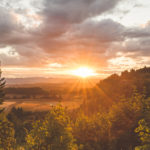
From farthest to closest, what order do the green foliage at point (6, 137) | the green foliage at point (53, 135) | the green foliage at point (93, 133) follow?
the green foliage at point (6, 137) → the green foliage at point (93, 133) → the green foliage at point (53, 135)

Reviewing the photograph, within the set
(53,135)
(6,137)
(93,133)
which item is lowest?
(93,133)

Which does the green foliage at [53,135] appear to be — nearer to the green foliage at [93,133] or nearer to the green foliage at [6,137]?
the green foliage at [93,133]

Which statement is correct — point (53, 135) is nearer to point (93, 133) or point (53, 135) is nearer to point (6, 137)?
point (93, 133)

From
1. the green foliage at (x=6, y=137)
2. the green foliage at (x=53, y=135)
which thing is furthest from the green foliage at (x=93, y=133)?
the green foliage at (x=53, y=135)

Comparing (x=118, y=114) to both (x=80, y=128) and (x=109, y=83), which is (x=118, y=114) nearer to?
(x=80, y=128)

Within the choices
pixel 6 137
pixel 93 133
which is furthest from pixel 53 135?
pixel 6 137

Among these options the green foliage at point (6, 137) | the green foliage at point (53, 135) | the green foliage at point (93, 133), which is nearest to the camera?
the green foliage at point (53, 135)

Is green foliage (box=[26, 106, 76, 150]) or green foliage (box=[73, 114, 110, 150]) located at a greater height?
green foliage (box=[26, 106, 76, 150])

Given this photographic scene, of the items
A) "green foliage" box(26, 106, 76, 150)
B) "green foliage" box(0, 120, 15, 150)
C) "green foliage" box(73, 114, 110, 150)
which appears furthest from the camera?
"green foliage" box(0, 120, 15, 150)

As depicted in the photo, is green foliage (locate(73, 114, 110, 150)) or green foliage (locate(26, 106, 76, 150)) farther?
green foliage (locate(73, 114, 110, 150))

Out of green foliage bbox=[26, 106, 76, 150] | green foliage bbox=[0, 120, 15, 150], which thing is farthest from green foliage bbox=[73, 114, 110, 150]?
green foliage bbox=[26, 106, 76, 150]

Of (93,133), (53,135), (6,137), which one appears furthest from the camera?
(93,133)

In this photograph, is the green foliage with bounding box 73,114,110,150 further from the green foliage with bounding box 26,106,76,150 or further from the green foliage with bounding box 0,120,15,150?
the green foliage with bounding box 26,106,76,150

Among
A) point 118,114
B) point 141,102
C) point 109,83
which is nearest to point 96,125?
point 118,114
